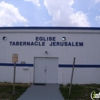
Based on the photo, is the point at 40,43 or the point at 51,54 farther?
the point at 40,43

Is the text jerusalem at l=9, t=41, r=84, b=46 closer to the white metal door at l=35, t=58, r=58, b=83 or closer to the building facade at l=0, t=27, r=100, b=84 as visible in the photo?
the building facade at l=0, t=27, r=100, b=84

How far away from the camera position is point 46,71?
18.2 m

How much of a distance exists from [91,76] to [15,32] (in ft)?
26.5

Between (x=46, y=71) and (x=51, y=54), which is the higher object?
(x=51, y=54)

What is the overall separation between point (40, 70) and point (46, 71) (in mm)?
560

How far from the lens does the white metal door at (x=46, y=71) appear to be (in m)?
18.1

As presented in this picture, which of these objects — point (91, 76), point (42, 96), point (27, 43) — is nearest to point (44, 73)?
point (27, 43)

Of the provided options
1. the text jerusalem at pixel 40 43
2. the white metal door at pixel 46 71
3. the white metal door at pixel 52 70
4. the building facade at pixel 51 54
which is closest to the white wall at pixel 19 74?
the building facade at pixel 51 54

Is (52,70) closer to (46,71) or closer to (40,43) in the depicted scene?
(46,71)

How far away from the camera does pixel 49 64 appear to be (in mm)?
18250

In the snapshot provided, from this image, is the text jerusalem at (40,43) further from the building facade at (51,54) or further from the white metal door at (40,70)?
the white metal door at (40,70)

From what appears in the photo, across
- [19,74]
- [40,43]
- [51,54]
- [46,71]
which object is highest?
[40,43]

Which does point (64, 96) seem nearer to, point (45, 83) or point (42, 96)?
point (42, 96)

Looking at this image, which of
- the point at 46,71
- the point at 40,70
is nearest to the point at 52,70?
the point at 46,71
